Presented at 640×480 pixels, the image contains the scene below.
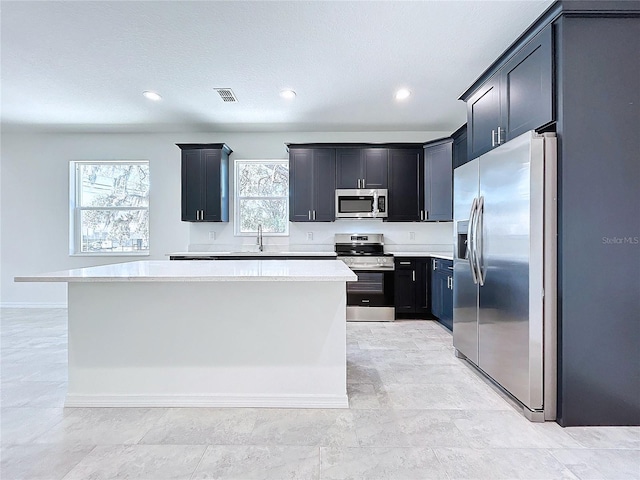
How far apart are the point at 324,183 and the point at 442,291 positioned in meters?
2.06

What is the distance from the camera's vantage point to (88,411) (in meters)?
2.12

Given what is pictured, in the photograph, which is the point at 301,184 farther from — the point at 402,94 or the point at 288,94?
the point at 402,94

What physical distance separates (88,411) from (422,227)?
168 inches

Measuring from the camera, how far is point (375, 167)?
4664 mm

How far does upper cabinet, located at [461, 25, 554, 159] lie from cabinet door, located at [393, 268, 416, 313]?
6.10 ft

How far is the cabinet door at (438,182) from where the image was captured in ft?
14.4

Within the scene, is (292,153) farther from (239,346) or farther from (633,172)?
(633,172)

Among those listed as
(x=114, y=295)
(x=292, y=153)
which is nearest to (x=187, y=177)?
(x=292, y=153)

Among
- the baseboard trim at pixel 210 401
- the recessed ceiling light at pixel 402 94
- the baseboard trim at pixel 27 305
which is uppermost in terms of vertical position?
the recessed ceiling light at pixel 402 94

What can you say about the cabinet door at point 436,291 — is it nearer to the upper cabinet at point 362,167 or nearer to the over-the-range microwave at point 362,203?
the over-the-range microwave at point 362,203

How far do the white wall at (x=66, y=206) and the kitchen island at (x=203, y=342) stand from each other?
9.21 ft

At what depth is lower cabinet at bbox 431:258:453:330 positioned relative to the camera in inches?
154

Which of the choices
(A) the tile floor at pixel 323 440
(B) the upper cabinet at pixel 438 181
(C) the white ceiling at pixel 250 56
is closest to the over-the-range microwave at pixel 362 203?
(B) the upper cabinet at pixel 438 181

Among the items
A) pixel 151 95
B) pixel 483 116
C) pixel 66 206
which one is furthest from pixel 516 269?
pixel 66 206
